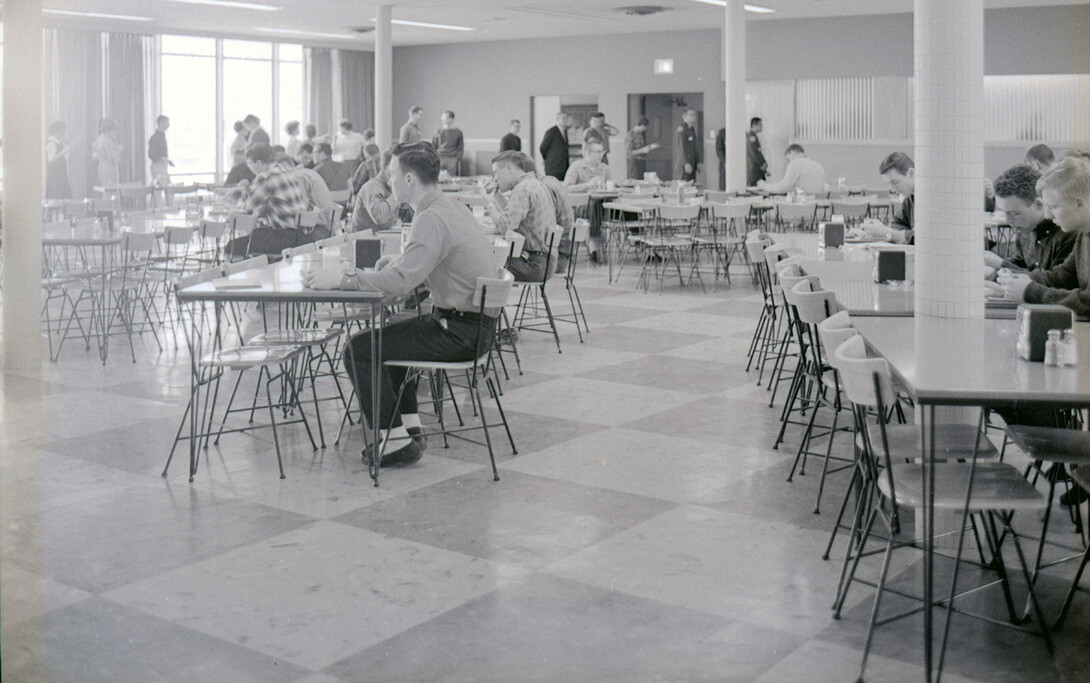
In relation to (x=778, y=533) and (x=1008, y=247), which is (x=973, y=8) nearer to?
(x=778, y=533)

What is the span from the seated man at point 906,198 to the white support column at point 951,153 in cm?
236

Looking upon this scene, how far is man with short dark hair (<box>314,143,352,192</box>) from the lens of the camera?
12.1 meters

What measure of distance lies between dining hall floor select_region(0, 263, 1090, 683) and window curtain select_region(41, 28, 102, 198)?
47.3ft

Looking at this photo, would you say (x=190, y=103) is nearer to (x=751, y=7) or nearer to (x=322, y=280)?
(x=751, y=7)

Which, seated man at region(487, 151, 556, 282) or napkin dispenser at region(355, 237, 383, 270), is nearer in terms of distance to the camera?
napkin dispenser at region(355, 237, 383, 270)

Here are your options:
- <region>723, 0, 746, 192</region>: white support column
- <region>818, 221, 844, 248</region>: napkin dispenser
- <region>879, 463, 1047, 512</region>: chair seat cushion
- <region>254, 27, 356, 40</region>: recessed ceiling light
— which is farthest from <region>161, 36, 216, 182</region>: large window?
<region>879, 463, 1047, 512</region>: chair seat cushion

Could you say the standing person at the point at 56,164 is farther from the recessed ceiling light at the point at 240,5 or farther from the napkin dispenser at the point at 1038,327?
the napkin dispenser at the point at 1038,327

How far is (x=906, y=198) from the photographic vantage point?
740 centimetres

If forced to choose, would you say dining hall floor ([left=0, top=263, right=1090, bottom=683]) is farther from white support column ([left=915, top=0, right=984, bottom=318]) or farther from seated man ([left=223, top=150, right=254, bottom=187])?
seated man ([left=223, top=150, right=254, bottom=187])

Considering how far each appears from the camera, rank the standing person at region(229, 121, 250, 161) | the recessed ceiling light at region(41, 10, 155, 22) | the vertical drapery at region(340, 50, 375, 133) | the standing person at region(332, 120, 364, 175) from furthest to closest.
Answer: the vertical drapery at region(340, 50, 375, 133)
the recessed ceiling light at region(41, 10, 155, 22)
the standing person at region(332, 120, 364, 175)
the standing person at region(229, 121, 250, 161)

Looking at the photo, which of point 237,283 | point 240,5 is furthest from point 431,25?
point 237,283

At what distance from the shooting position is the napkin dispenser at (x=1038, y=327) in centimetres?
348

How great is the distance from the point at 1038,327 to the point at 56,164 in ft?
41.0

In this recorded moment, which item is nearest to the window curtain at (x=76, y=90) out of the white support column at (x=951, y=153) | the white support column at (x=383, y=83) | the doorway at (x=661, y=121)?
the white support column at (x=383, y=83)
